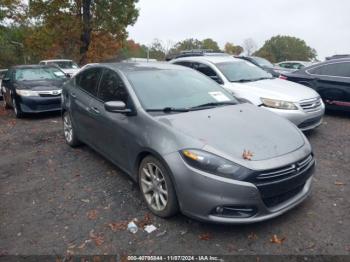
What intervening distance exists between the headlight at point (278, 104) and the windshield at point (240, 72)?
1123 millimetres

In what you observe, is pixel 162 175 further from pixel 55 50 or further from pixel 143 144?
pixel 55 50

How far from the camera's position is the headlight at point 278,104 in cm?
603

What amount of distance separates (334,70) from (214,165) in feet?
20.8

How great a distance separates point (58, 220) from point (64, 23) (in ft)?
63.3

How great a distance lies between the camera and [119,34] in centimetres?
2228

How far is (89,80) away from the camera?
5355 millimetres

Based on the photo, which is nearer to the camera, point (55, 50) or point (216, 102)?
point (216, 102)

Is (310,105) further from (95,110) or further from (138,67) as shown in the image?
(95,110)

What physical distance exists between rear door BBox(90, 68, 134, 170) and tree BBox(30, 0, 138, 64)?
17489 mm

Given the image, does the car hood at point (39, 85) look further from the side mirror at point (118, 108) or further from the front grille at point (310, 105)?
the front grille at point (310, 105)

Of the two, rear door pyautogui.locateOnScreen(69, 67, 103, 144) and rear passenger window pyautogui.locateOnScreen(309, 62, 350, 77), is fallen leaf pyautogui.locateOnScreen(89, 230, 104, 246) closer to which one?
rear door pyautogui.locateOnScreen(69, 67, 103, 144)

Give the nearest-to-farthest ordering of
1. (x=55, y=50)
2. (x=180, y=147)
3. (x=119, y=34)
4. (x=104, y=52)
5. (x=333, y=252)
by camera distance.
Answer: (x=333, y=252) < (x=180, y=147) < (x=119, y=34) < (x=104, y=52) < (x=55, y=50)

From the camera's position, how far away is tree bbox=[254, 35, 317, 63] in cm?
7644

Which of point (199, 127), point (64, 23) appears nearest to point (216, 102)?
point (199, 127)
